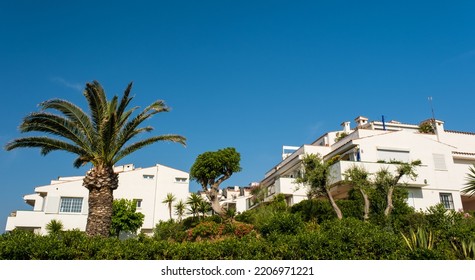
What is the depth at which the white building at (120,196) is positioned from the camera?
42344 millimetres

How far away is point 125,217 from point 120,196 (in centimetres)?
550

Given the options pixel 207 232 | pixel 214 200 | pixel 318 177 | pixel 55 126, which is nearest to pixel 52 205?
pixel 214 200

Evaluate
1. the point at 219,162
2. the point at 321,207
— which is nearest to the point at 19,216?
the point at 219,162

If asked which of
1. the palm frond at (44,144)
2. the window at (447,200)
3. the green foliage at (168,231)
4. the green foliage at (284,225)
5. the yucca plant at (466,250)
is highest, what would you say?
the palm frond at (44,144)

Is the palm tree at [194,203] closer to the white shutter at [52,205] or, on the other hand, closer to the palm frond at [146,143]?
the white shutter at [52,205]

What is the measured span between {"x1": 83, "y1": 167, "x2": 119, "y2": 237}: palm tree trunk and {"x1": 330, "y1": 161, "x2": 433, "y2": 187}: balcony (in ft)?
60.5

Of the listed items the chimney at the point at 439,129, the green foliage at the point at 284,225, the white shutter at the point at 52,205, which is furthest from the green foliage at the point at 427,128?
the white shutter at the point at 52,205

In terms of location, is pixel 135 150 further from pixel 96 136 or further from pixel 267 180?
pixel 267 180

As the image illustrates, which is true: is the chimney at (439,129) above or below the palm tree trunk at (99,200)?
above

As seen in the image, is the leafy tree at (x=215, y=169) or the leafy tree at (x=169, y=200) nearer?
the leafy tree at (x=215, y=169)

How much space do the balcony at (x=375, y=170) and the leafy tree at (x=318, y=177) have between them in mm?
6477

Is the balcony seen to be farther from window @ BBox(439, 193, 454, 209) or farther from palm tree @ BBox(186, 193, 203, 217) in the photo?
palm tree @ BBox(186, 193, 203, 217)

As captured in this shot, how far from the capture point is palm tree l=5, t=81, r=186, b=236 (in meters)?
18.2

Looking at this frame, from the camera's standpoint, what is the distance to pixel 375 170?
104 feet
